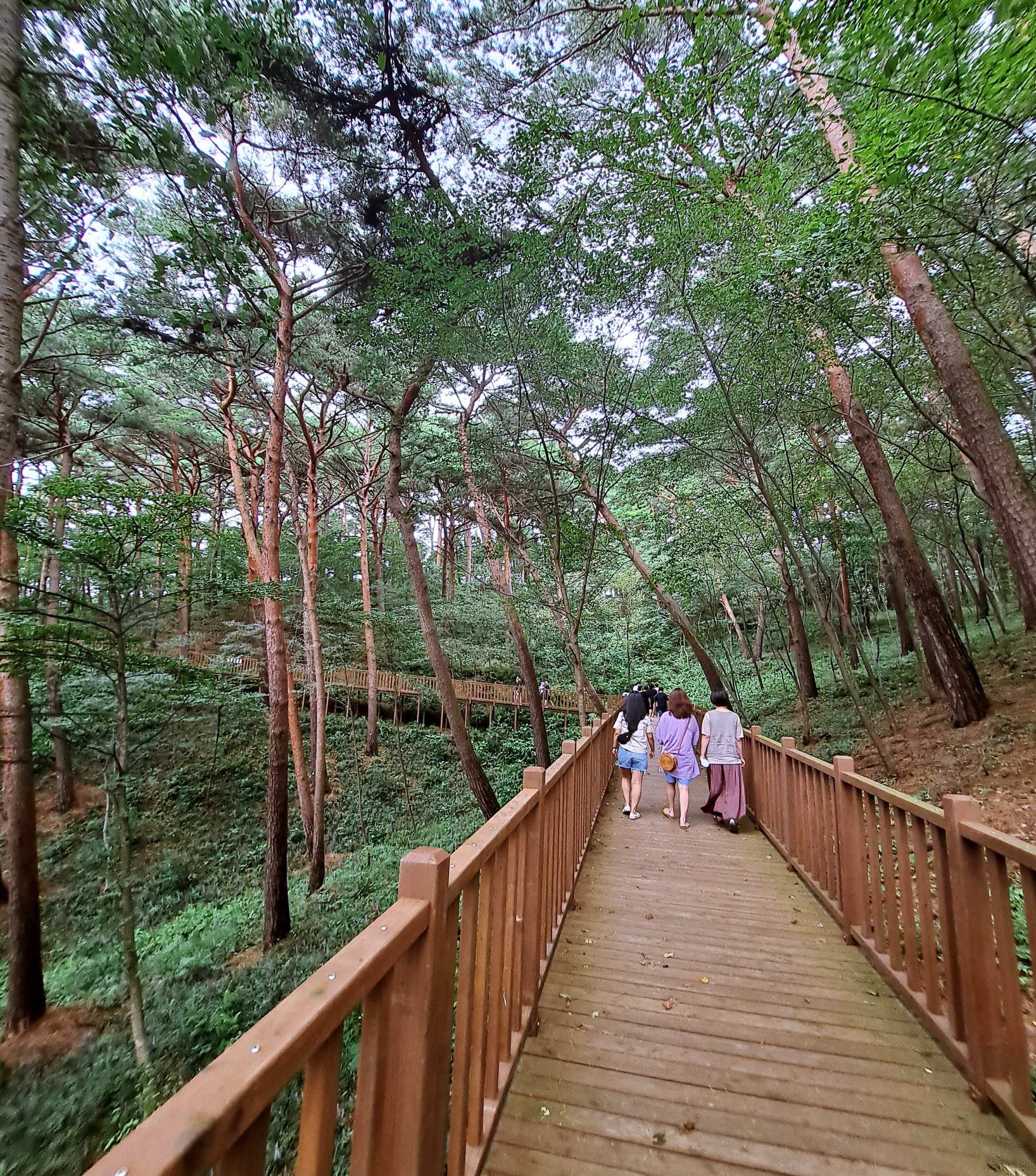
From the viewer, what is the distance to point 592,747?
4.65m

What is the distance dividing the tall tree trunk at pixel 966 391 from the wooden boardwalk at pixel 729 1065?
3701mm

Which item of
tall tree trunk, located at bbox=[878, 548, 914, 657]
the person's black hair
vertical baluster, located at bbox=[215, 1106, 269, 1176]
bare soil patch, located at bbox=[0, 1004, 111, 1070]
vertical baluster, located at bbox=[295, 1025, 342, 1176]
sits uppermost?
tall tree trunk, located at bbox=[878, 548, 914, 657]

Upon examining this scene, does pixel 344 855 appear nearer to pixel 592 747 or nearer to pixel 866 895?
pixel 592 747

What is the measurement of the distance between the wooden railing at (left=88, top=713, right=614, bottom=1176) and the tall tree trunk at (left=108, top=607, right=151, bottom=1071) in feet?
13.4

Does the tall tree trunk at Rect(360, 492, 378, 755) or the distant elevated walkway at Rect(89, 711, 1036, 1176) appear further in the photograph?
the tall tree trunk at Rect(360, 492, 378, 755)

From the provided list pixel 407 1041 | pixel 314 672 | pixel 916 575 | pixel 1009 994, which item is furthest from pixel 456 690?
pixel 407 1041

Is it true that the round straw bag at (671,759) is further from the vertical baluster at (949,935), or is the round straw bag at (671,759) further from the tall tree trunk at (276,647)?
the tall tree trunk at (276,647)

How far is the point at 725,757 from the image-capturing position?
4.67 meters

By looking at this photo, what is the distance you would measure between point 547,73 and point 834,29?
4.02 m

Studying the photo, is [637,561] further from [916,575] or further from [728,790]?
[728,790]

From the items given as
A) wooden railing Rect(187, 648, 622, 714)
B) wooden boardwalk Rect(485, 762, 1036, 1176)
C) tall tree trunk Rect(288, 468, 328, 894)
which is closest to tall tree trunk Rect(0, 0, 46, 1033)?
tall tree trunk Rect(288, 468, 328, 894)

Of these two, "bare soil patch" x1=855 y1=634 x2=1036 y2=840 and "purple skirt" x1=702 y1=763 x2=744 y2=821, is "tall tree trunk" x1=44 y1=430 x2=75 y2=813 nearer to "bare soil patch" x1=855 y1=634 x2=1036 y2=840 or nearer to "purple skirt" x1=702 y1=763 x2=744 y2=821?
"purple skirt" x1=702 y1=763 x2=744 y2=821

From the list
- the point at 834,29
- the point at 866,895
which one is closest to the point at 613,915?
the point at 866,895

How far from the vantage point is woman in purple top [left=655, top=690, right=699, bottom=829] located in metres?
4.75
